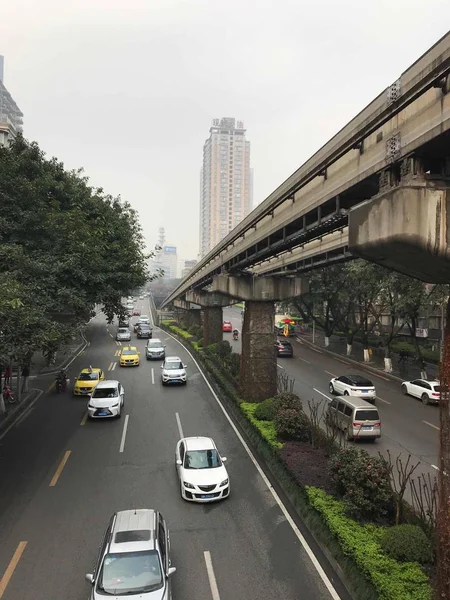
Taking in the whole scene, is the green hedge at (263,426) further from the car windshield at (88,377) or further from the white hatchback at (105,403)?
the car windshield at (88,377)

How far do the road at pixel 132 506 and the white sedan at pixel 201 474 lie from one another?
346 millimetres

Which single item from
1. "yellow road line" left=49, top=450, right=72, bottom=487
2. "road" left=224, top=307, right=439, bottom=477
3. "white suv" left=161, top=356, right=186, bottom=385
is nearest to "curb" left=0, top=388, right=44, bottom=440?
"yellow road line" left=49, top=450, right=72, bottom=487

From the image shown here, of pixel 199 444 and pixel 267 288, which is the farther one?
pixel 267 288

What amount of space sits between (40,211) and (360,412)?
594 inches

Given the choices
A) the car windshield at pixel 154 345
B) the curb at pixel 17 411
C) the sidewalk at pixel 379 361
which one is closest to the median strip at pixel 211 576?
the curb at pixel 17 411

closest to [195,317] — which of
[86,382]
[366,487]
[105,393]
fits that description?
[86,382]

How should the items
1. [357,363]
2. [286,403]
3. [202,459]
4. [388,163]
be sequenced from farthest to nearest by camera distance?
[357,363]
[286,403]
[202,459]
[388,163]

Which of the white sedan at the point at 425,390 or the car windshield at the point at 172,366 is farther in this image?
the car windshield at the point at 172,366

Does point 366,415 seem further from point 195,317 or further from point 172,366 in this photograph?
point 195,317

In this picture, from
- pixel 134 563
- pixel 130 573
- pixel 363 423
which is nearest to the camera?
pixel 130 573

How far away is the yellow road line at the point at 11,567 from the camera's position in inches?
356

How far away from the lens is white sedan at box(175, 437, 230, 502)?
41.7 feet

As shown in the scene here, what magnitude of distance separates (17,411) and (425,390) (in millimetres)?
22922

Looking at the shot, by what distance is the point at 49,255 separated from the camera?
1586cm
